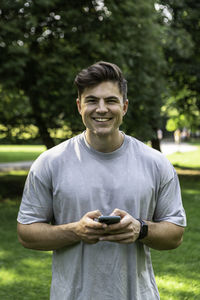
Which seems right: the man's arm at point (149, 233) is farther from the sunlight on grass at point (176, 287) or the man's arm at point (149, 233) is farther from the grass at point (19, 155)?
the grass at point (19, 155)

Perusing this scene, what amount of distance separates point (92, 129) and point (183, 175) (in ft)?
47.9

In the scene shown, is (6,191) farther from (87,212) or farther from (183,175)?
(87,212)

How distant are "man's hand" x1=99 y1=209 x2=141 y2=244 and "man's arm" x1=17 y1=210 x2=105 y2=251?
4 cm

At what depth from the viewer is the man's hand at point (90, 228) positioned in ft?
6.03

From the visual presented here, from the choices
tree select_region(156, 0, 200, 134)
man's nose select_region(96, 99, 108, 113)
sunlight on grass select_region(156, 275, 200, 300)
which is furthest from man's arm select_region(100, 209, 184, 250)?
tree select_region(156, 0, 200, 134)

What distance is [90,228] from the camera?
1855mm

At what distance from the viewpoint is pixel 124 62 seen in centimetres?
1023

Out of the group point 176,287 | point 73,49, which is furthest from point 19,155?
point 176,287

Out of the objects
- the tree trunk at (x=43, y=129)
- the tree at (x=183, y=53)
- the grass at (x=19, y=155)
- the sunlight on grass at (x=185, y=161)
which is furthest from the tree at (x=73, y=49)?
the grass at (x=19, y=155)

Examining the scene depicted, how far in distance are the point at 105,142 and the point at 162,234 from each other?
51cm

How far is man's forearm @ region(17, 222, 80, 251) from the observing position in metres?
1.96

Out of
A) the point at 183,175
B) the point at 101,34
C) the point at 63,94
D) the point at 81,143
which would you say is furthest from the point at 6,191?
the point at 81,143

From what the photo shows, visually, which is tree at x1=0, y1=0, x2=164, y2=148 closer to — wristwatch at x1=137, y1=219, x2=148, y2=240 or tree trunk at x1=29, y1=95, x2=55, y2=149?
tree trunk at x1=29, y1=95, x2=55, y2=149

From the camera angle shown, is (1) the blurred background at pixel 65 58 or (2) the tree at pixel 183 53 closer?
(1) the blurred background at pixel 65 58
